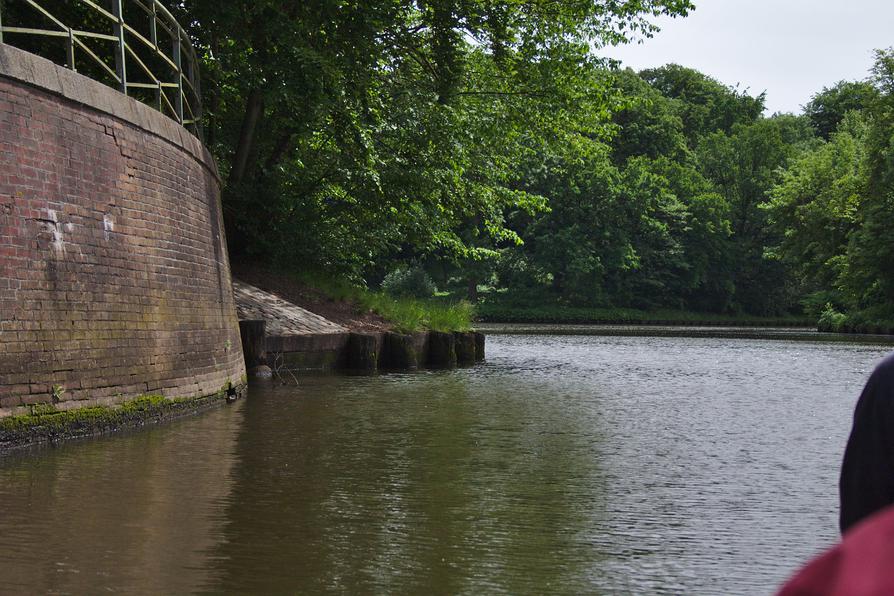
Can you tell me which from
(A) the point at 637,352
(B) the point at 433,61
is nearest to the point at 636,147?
(A) the point at 637,352

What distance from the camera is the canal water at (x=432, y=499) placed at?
6023 millimetres

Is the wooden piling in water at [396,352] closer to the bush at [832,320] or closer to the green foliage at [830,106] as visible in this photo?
the bush at [832,320]

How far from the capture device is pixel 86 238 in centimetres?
1106

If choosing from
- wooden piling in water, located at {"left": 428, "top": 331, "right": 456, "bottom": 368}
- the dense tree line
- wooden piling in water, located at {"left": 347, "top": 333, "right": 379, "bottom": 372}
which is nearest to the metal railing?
the dense tree line

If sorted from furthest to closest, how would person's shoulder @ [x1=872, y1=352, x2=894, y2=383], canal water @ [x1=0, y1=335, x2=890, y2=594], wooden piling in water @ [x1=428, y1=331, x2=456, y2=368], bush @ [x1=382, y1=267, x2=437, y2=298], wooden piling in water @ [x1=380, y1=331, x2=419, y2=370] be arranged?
bush @ [x1=382, y1=267, x2=437, y2=298] → wooden piling in water @ [x1=428, y1=331, x2=456, y2=368] → wooden piling in water @ [x1=380, y1=331, x2=419, y2=370] → canal water @ [x1=0, y1=335, x2=890, y2=594] → person's shoulder @ [x1=872, y1=352, x2=894, y2=383]

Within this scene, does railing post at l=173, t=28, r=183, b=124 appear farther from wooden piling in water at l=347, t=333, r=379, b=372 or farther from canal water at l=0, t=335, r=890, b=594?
wooden piling in water at l=347, t=333, r=379, b=372

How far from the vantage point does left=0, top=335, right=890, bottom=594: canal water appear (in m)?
6.02

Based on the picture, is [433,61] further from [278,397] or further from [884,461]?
[884,461]

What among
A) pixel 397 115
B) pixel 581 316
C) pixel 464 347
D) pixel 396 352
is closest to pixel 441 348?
pixel 464 347

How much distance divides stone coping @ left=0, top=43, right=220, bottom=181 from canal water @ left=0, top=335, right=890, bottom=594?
325cm

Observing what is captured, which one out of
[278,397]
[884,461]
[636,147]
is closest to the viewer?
[884,461]

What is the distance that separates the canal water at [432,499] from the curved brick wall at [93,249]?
27.4 inches

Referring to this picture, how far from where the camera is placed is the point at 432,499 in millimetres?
8234

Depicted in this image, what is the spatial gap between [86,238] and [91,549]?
17.4 feet
